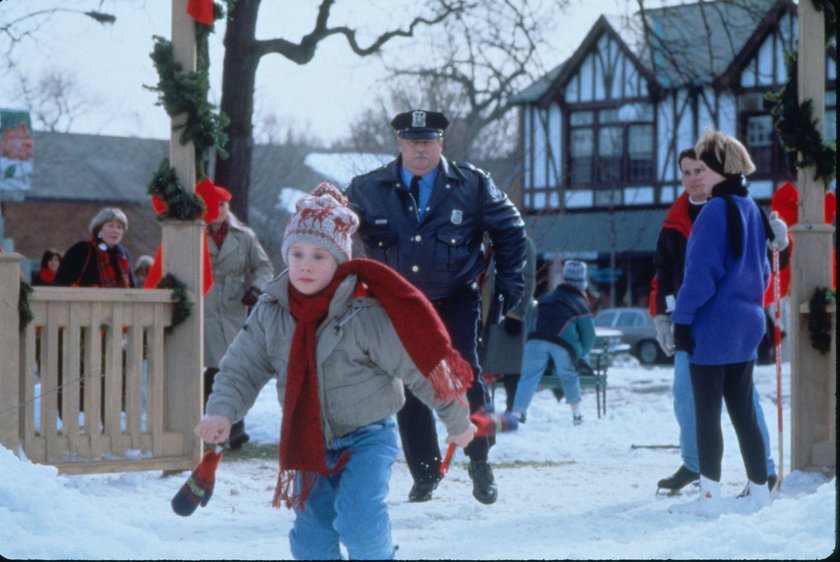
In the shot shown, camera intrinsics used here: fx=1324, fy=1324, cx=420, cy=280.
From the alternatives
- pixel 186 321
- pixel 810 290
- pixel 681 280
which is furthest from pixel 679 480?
pixel 186 321

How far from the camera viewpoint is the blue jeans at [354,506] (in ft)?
14.3

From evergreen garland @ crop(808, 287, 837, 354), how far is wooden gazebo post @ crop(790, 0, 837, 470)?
0.11ft

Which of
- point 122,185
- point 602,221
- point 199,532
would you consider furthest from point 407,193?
point 122,185

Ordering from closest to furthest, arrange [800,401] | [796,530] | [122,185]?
1. [796,530]
2. [800,401]
3. [122,185]

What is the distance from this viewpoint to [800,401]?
796cm

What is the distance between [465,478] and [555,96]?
28.7 metres

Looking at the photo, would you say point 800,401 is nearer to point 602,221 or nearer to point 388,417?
point 388,417

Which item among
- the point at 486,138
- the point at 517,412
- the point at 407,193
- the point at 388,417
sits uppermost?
the point at 486,138

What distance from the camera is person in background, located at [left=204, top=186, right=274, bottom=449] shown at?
962cm

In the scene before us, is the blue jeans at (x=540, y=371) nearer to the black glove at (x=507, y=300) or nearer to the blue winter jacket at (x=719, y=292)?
the black glove at (x=507, y=300)

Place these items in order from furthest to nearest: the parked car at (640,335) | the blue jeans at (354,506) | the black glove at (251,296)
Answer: the parked car at (640,335) → the black glove at (251,296) → the blue jeans at (354,506)

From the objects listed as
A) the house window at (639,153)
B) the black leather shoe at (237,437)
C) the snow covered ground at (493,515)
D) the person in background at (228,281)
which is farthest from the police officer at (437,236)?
the house window at (639,153)

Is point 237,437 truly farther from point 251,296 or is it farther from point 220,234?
point 220,234

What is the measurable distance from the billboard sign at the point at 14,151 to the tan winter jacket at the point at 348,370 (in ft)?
55.6
